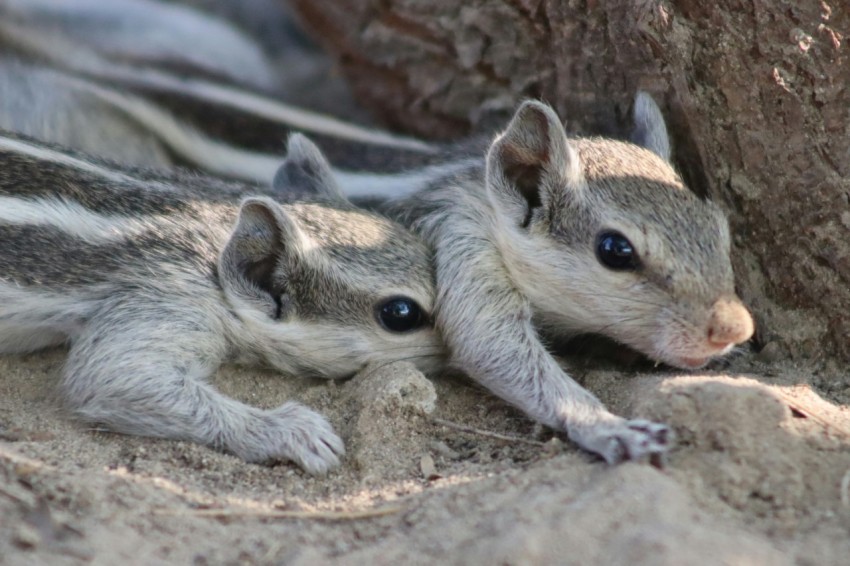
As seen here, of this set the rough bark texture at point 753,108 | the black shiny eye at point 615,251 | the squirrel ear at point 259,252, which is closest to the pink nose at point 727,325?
the black shiny eye at point 615,251

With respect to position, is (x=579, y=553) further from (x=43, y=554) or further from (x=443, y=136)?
(x=443, y=136)

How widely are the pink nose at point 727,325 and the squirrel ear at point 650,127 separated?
37.9 inches

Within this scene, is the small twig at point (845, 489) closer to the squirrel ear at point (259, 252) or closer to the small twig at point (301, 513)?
the small twig at point (301, 513)

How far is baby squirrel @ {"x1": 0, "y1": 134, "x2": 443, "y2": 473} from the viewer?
15.3 feet

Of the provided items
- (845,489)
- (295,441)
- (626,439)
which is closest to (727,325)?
(626,439)

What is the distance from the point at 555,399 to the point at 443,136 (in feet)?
9.69

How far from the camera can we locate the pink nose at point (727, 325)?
4.31 meters

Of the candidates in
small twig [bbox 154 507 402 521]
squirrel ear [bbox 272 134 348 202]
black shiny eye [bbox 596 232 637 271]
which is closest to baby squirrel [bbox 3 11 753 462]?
black shiny eye [bbox 596 232 637 271]

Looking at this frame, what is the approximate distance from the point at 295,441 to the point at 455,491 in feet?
2.68

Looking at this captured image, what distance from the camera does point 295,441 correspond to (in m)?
4.31

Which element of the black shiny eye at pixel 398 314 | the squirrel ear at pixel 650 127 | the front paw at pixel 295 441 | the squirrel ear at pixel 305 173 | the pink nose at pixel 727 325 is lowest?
A: the front paw at pixel 295 441

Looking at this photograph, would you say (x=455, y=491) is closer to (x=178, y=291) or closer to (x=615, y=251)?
(x=615, y=251)

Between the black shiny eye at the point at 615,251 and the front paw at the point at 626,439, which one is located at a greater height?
the black shiny eye at the point at 615,251

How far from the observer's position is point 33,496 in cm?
362
